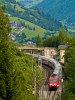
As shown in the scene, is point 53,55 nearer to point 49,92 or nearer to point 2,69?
point 49,92

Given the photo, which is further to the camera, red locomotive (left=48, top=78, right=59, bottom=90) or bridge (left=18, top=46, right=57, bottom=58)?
bridge (left=18, top=46, right=57, bottom=58)

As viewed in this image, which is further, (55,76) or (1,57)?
(55,76)

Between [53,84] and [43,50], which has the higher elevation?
[53,84]

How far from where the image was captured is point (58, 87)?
85062 millimetres

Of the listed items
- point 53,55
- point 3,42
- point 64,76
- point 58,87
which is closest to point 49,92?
point 58,87

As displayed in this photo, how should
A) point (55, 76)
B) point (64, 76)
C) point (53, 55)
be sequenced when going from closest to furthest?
point (55, 76) < point (64, 76) < point (53, 55)

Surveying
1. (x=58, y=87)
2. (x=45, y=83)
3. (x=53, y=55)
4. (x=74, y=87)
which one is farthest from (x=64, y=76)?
(x=53, y=55)

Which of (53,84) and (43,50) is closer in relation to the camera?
(53,84)

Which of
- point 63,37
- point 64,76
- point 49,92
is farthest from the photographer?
point 63,37

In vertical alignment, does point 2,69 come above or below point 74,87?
above

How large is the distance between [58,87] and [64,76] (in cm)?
1812

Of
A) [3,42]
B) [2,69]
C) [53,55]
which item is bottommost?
[53,55]

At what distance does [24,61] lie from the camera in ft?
317

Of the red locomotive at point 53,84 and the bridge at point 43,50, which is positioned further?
the bridge at point 43,50
